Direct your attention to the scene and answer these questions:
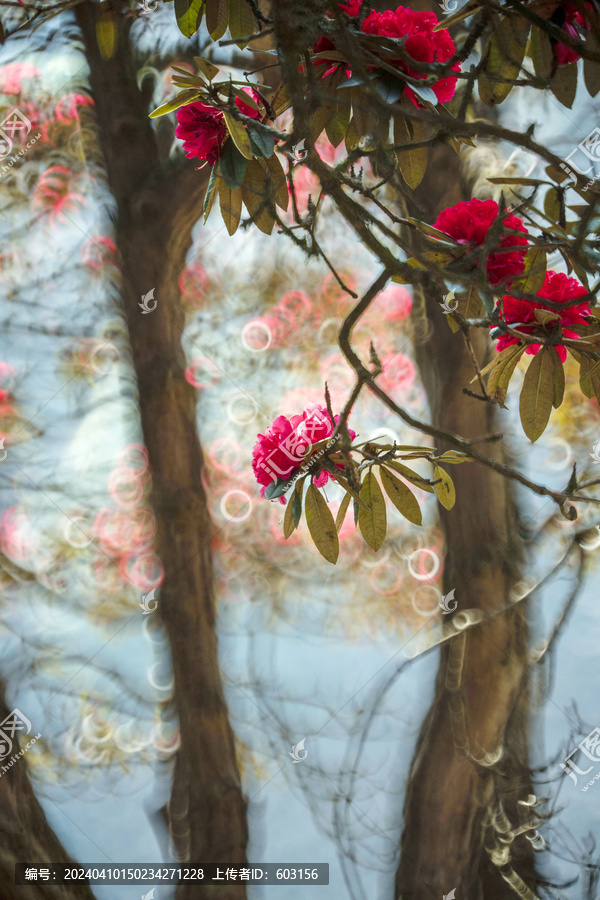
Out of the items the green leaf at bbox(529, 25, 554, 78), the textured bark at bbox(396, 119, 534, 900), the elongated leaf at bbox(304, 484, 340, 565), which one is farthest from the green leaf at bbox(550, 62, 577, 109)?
the textured bark at bbox(396, 119, 534, 900)

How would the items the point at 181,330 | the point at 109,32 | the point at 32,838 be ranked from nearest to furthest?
the point at 109,32 → the point at 32,838 → the point at 181,330

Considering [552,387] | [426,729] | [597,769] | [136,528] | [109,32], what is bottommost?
[597,769]

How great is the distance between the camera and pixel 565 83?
2.26 ft

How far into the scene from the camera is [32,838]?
147cm

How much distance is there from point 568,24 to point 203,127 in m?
0.39

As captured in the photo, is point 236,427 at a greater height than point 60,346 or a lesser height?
lesser

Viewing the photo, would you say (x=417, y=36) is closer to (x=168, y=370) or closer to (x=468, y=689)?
(x=168, y=370)

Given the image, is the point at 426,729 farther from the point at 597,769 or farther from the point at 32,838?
the point at 32,838

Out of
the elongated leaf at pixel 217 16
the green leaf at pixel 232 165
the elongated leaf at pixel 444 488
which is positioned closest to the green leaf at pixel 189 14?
the elongated leaf at pixel 217 16

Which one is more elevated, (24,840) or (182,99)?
(182,99)

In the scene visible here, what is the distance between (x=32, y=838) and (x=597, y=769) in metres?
1.42

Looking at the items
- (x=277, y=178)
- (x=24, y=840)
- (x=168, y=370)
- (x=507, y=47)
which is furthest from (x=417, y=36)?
(x=24, y=840)

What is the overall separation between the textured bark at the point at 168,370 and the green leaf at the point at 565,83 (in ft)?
4.25

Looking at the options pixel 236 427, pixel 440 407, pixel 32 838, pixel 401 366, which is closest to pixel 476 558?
pixel 440 407
